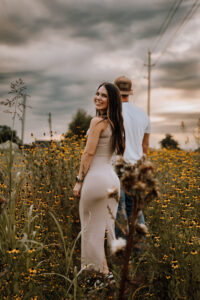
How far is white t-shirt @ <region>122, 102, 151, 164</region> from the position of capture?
3.42 meters

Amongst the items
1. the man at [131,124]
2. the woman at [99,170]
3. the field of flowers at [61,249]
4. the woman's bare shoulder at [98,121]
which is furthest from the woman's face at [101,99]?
the field of flowers at [61,249]

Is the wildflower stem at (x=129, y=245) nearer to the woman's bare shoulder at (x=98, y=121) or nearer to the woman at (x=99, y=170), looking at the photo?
the woman at (x=99, y=170)

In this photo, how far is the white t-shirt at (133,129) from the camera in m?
3.42

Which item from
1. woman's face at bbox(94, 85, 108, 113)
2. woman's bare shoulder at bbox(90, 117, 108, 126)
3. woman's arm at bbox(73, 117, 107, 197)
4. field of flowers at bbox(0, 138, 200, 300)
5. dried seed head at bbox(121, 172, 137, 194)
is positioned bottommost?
field of flowers at bbox(0, 138, 200, 300)

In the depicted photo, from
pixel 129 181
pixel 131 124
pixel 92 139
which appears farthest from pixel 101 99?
pixel 129 181

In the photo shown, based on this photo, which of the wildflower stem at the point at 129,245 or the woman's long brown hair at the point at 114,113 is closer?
the wildflower stem at the point at 129,245

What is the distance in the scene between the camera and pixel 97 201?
9.01 ft

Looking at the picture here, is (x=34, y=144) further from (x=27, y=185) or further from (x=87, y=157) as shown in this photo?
(x=87, y=157)

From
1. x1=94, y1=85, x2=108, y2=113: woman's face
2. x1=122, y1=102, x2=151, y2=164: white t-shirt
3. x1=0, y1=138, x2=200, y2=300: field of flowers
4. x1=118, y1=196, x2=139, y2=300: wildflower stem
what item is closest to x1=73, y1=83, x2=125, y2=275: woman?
x1=94, y1=85, x2=108, y2=113: woman's face

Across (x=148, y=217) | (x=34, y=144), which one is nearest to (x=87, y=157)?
(x=148, y=217)

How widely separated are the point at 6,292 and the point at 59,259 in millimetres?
719

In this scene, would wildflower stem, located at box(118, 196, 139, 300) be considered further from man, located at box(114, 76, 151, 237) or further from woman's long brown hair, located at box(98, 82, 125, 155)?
man, located at box(114, 76, 151, 237)

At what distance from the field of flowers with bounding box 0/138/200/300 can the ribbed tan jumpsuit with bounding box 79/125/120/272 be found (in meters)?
0.18

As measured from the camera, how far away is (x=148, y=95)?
2464cm
